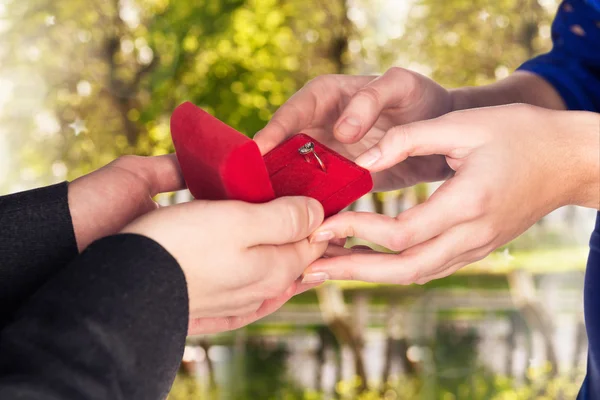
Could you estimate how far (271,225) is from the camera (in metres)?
0.60

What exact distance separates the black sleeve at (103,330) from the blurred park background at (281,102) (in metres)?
2.87

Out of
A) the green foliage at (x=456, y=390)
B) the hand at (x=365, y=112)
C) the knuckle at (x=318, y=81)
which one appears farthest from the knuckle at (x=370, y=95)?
the green foliage at (x=456, y=390)

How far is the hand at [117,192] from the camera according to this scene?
0.69m

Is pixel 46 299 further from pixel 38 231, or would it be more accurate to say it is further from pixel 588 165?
pixel 588 165

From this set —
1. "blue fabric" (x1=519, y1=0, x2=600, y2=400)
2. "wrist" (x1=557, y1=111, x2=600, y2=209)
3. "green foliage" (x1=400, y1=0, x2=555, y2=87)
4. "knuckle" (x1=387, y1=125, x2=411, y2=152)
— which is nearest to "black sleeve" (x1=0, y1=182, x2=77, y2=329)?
"knuckle" (x1=387, y1=125, x2=411, y2=152)

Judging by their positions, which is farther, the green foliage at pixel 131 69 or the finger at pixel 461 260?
the green foliage at pixel 131 69

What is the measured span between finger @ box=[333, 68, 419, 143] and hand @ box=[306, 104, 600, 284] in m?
0.09

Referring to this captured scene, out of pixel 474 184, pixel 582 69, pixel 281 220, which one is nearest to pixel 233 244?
pixel 281 220

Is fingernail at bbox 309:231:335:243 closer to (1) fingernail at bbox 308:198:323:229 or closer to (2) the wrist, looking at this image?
(1) fingernail at bbox 308:198:323:229

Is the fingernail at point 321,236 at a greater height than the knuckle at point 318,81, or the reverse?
the knuckle at point 318,81

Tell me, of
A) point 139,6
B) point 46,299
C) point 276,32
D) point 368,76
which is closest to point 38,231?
point 46,299

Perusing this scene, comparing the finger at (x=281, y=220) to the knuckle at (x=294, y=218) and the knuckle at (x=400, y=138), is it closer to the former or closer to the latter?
the knuckle at (x=294, y=218)

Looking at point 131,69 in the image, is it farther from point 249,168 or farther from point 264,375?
point 249,168

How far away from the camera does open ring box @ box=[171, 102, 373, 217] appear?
0.59 meters
